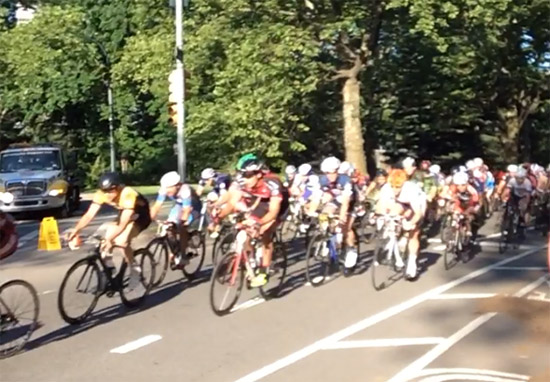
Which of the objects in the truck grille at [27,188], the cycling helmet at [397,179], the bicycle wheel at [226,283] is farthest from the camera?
the truck grille at [27,188]

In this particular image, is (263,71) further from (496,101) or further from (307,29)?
(496,101)

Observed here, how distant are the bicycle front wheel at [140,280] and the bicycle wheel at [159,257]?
0.24 meters

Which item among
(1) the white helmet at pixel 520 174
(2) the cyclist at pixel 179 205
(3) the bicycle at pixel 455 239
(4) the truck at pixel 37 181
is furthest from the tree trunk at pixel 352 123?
(2) the cyclist at pixel 179 205

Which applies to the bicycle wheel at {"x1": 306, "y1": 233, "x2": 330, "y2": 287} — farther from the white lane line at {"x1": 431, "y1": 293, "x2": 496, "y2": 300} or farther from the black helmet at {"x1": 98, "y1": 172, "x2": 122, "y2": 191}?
the black helmet at {"x1": 98, "y1": 172, "x2": 122, "y2": 191}

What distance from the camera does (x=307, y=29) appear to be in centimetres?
3234

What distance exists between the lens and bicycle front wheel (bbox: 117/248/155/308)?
1211 cm

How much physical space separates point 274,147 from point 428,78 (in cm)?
1188

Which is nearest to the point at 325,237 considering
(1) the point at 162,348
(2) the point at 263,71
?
(1) the point at 162,348

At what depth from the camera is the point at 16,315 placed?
9.98 m

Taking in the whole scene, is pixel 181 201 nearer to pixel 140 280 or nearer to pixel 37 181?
pixel 140 280

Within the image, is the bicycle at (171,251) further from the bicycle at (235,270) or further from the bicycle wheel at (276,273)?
the bicycle at (235,270)

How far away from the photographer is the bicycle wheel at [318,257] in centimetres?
1484

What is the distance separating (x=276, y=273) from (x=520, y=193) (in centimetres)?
853

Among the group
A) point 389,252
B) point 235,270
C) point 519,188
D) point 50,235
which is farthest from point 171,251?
point 519,188
